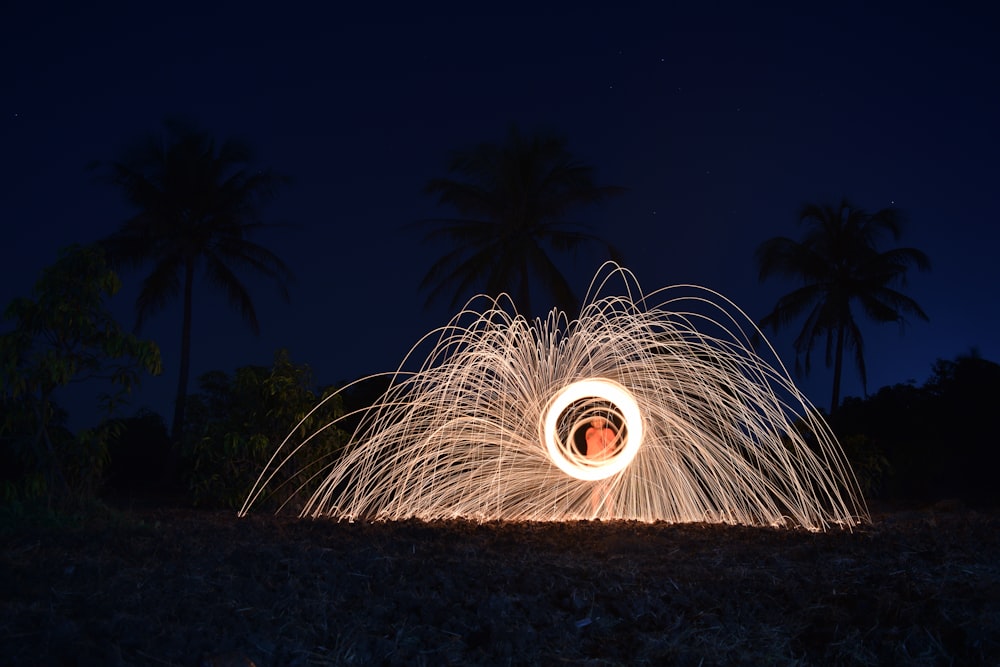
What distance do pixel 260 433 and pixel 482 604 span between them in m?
8.45

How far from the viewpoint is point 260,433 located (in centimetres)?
1173

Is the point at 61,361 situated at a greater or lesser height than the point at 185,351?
lesser

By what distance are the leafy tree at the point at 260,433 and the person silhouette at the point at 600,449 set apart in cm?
466

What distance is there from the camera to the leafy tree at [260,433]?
37.9ft

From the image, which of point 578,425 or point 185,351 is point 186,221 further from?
point 578,425

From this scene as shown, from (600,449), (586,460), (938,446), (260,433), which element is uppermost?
(938,446)

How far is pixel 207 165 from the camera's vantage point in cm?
2130

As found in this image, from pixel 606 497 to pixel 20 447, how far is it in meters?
6.30

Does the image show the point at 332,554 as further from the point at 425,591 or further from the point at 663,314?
the point at 663,314

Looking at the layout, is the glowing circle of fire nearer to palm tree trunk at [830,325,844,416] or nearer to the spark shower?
the spark shower


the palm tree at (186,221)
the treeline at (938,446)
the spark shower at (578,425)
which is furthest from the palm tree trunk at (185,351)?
the treeline at (938,446)

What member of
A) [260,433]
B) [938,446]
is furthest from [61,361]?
[938,446]

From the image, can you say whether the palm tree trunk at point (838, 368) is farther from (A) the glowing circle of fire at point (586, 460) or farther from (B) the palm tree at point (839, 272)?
(A) the glowing circle of fire at point (586, 460)

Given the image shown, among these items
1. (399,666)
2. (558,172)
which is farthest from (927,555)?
(558,172)
